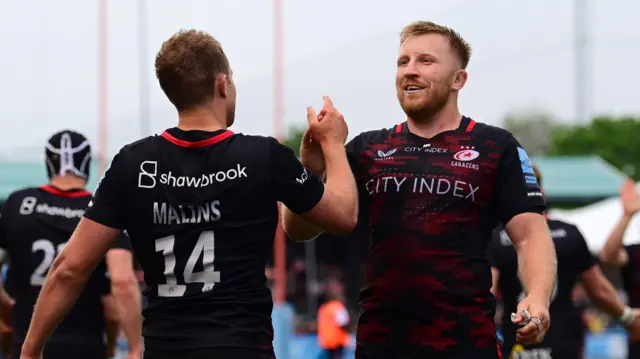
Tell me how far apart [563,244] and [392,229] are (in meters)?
2.85

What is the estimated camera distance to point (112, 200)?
14.8ft

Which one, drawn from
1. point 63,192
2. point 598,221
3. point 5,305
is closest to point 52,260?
point 63,192

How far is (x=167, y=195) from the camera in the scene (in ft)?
14.5

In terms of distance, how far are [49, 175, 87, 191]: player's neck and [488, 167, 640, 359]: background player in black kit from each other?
2.72 meters

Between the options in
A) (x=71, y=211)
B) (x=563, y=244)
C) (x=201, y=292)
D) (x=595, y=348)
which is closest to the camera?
(x=201, y=292)

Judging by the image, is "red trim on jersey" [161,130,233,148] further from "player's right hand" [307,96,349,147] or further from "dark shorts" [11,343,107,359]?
"dark shorts" [11,343,107,359]

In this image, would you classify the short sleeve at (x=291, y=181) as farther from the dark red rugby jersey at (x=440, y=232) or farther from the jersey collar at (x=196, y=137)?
the dark red rugby jersey at (x=440, y=232)

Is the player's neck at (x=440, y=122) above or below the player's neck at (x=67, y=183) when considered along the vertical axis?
above

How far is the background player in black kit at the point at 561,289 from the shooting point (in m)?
7.68

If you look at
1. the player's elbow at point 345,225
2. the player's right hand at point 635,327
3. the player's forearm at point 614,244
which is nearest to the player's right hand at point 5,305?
the player's elbow at point 345,225

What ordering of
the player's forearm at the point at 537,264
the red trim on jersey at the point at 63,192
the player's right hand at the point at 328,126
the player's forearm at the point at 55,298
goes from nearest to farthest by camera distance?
1. the player's forearm at the point at 55,298
2. the player's right hand at the point at 328,126
3. the player's forearm at the point at 537,264
4. the red trim on jersey at the point at 63,192

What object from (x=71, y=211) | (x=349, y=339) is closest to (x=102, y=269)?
(x=71, y=211)

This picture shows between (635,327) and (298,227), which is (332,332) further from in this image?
(298,227)

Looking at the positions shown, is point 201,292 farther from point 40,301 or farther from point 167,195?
point 40,301
